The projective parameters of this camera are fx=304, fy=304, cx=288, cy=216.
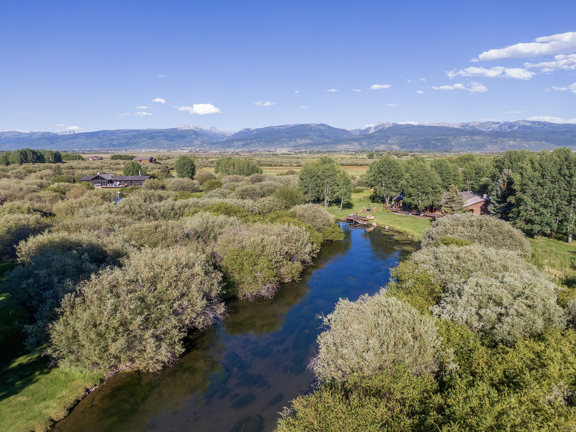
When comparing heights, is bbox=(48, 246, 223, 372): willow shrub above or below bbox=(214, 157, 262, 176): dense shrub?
A: below

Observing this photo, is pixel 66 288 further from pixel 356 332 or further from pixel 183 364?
pixel 356 332

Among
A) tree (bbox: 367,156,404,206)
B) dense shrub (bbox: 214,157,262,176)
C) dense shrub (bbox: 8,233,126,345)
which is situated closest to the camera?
dense shrub (bbox: 8,233,126,345)

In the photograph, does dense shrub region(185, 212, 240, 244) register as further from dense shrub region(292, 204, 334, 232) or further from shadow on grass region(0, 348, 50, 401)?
shadow on grass region(0, 348, 50, 401)

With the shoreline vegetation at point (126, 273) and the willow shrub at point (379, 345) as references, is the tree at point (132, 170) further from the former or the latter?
the willow shrub at point (379, 345)

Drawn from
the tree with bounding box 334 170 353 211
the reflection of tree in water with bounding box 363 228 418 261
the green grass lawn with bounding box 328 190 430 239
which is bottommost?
the reflection of tree in water with bounding box 363 228 418 261

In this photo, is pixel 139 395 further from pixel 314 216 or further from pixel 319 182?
pixel 319 182

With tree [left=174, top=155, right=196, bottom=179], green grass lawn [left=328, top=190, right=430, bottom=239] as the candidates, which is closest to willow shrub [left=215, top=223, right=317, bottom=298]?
green grass lawn [left=328, top=190, right=430, bottom=239]
